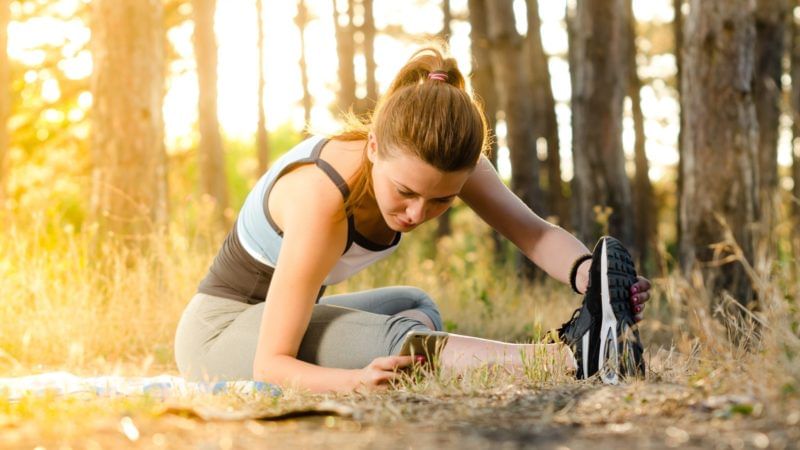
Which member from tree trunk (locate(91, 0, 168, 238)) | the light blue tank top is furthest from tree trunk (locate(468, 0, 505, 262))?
the light blue tank top

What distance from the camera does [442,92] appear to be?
12.1ft

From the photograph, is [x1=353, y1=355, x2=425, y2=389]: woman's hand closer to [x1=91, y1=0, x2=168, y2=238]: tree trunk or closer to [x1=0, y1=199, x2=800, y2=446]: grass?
[x1=0, y1=199, x2=800, y2=446]: grass

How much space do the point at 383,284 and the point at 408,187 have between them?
15.4 ft

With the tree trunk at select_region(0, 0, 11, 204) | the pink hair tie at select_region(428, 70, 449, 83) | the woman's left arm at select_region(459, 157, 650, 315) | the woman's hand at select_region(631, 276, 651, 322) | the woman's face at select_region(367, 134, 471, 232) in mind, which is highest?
the tree trunk at select_region(0, 0, 11, 204)

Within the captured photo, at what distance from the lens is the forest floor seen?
2568mm

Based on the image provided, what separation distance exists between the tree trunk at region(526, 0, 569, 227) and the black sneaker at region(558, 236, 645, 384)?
10706 millimetres

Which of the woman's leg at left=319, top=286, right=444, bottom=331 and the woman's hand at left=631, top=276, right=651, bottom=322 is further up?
the woman's hand at left=631, top=276, right=651, bottom=322

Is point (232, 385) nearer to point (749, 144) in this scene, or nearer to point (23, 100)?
point (749, 144)

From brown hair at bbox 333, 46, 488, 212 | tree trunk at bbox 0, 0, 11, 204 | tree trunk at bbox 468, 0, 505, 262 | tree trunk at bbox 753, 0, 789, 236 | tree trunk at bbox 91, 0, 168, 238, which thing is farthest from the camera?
tree trunk at bbox 468, 0, 505, 262

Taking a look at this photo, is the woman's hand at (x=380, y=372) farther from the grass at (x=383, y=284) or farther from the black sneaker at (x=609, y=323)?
the black sneaker at (x=609, y=323)

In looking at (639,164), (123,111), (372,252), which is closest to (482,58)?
(639,164)

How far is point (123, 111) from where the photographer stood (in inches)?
299

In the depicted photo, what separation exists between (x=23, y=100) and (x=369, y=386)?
16.5m

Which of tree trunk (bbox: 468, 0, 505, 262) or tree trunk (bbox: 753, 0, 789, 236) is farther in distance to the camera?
tree trunk (bbox: 468, 0, 505, 262)
